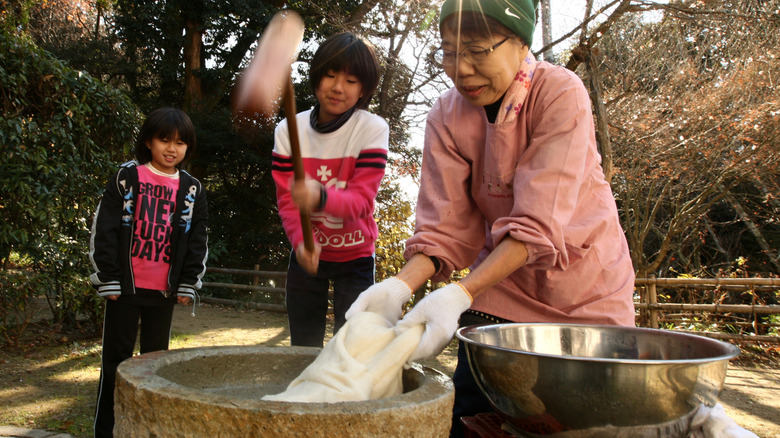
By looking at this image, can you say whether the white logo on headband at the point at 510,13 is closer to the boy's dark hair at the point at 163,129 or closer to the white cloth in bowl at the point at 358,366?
the white cloth in bowl at the point at 358,366

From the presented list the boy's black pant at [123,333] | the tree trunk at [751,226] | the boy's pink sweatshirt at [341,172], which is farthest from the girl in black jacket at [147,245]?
the tree trunk at [751,226]

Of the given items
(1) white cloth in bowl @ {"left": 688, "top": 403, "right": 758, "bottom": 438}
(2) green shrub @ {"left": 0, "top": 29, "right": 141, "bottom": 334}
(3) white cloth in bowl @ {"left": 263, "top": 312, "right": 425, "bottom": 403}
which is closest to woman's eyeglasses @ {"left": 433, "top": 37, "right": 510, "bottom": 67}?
(3) white cloth in bowl @ {"left": 263, "top": 312, "right": 425, "bottom": 403}

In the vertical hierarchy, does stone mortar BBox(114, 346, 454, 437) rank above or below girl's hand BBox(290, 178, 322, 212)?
below

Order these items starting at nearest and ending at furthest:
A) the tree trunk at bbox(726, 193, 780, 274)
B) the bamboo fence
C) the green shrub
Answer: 1. the green shrub
2. the bamboo fence
3. the tree trunk at bbox(726, 193, 780, 274)

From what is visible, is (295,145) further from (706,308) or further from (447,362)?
(706,308)

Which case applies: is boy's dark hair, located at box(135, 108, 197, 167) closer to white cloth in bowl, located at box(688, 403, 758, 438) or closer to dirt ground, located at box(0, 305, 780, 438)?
dirt ground, located at box(0, 305, 780, 438)

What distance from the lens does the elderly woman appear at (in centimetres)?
141

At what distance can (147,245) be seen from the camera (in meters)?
2.86

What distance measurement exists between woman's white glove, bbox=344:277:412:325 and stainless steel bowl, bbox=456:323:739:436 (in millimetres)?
293

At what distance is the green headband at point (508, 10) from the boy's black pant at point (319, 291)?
1203 millimetres

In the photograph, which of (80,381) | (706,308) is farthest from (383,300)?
(706,308)

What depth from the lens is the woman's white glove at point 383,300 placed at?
1462mm

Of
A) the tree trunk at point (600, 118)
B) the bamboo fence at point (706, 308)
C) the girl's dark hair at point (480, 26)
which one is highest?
the tree trunk at point (600, 118)

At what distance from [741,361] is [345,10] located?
27.2 feet
